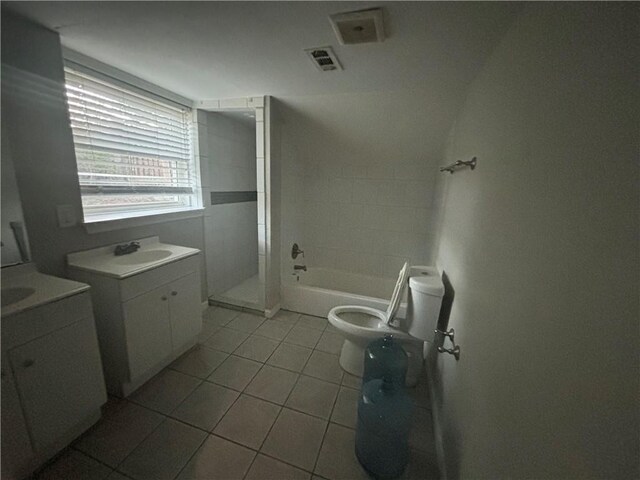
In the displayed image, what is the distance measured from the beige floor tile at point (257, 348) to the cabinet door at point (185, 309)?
1.26 ft

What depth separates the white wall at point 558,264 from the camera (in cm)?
40

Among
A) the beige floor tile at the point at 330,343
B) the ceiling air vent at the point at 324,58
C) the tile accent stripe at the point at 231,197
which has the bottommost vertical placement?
the beige floor tile at the point at 330,343

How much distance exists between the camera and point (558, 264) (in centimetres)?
55

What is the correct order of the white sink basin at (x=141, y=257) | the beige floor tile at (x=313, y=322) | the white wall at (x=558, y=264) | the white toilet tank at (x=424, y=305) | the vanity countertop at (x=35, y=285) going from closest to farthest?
the white wall at (x=558, y=264), the vanity countertop at (x=35, y=285), the white toilet tank at (x=424, y=305), the white sink basin at (x=141, y=257), the beige floor tile at (x=313, y=322)

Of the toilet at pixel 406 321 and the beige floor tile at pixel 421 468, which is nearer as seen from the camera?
the beige floor tile at pixel 421 468

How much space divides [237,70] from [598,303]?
6.43ft

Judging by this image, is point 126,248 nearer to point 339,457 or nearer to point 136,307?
point 136,307

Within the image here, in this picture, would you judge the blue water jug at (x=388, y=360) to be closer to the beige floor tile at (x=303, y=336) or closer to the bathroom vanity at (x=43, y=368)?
the beige floor tile at (x=303, y=336)

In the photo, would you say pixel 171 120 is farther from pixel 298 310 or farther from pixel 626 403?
pixel 626 403

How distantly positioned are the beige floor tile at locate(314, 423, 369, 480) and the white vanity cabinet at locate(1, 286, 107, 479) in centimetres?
120

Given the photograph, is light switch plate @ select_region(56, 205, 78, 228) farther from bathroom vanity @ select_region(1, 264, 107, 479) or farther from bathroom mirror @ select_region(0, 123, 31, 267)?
bathroom vanity @ select_region(1, 264, 107, 479)

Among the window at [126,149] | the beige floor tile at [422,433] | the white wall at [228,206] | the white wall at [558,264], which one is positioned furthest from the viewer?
the white wall at [228,206]

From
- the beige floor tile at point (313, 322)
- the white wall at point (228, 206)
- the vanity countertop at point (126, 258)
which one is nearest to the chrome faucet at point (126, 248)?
the vanity countertop at point (126, 258)

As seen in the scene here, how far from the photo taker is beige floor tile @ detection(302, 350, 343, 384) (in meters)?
1.74
